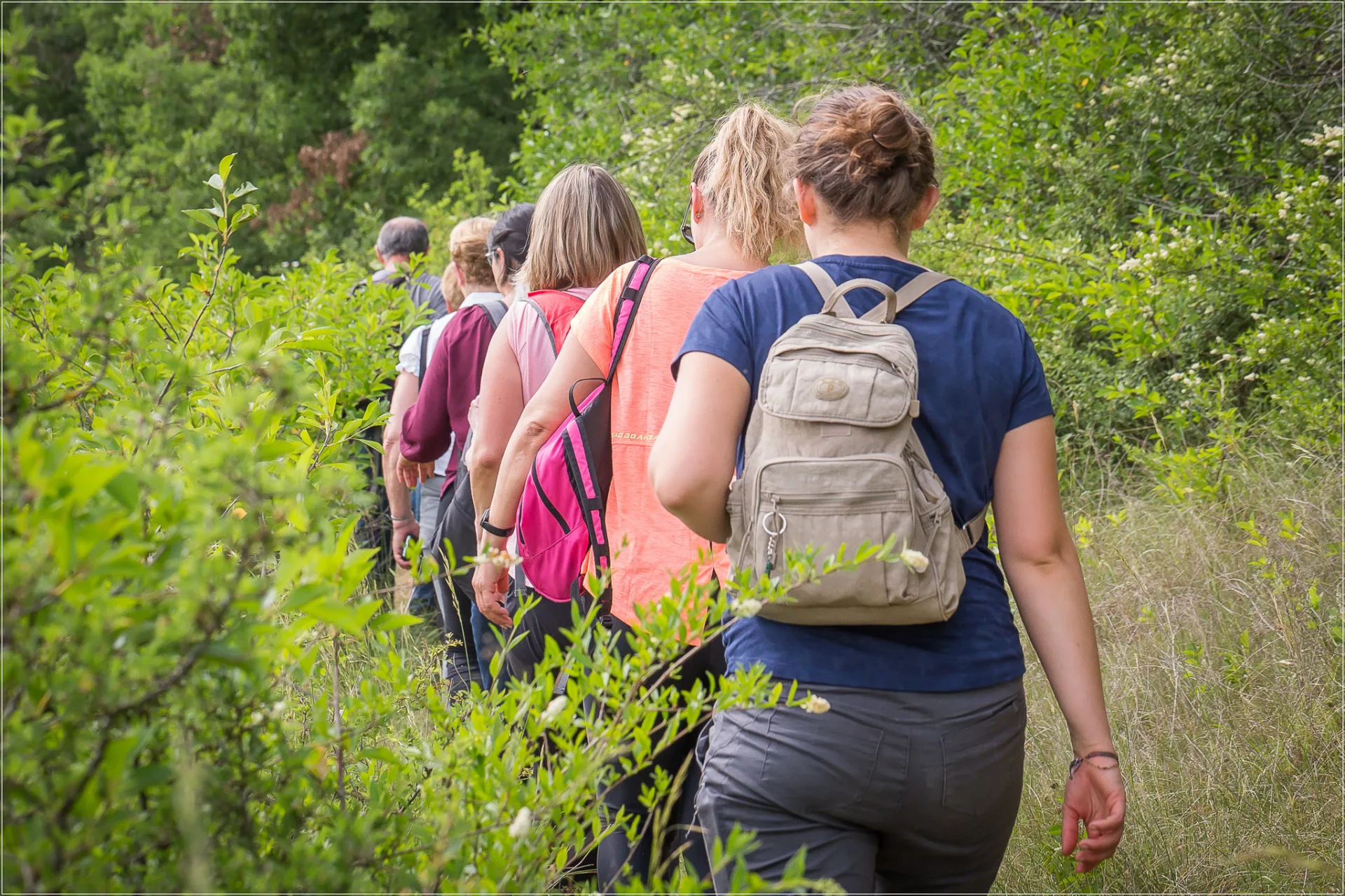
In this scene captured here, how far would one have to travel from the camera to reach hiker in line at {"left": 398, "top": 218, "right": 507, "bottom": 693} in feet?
12.3

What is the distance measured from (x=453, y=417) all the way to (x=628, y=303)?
5.03 ft

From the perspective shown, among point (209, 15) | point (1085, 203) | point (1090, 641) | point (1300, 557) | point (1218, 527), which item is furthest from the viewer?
point (209, 15)

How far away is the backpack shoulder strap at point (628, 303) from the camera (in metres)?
2.40

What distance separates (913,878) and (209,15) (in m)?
20.0

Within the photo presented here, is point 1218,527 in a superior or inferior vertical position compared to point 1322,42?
inferior

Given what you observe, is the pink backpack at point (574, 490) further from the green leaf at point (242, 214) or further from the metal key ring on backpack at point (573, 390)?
the green leaf at point (242, 214)

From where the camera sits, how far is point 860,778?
1595 mm

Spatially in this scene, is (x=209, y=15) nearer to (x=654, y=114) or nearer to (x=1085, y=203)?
(x=654, y=114)

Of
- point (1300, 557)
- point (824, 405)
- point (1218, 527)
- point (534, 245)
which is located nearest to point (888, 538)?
point (824, 405)

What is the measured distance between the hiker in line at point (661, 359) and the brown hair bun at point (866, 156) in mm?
582

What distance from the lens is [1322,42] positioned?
19.5 ft

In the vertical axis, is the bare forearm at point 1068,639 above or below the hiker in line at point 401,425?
above

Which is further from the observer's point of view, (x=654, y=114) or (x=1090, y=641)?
(x=654, y=114)

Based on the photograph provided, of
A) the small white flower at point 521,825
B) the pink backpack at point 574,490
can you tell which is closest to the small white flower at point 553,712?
the small white flower at point 521,825
